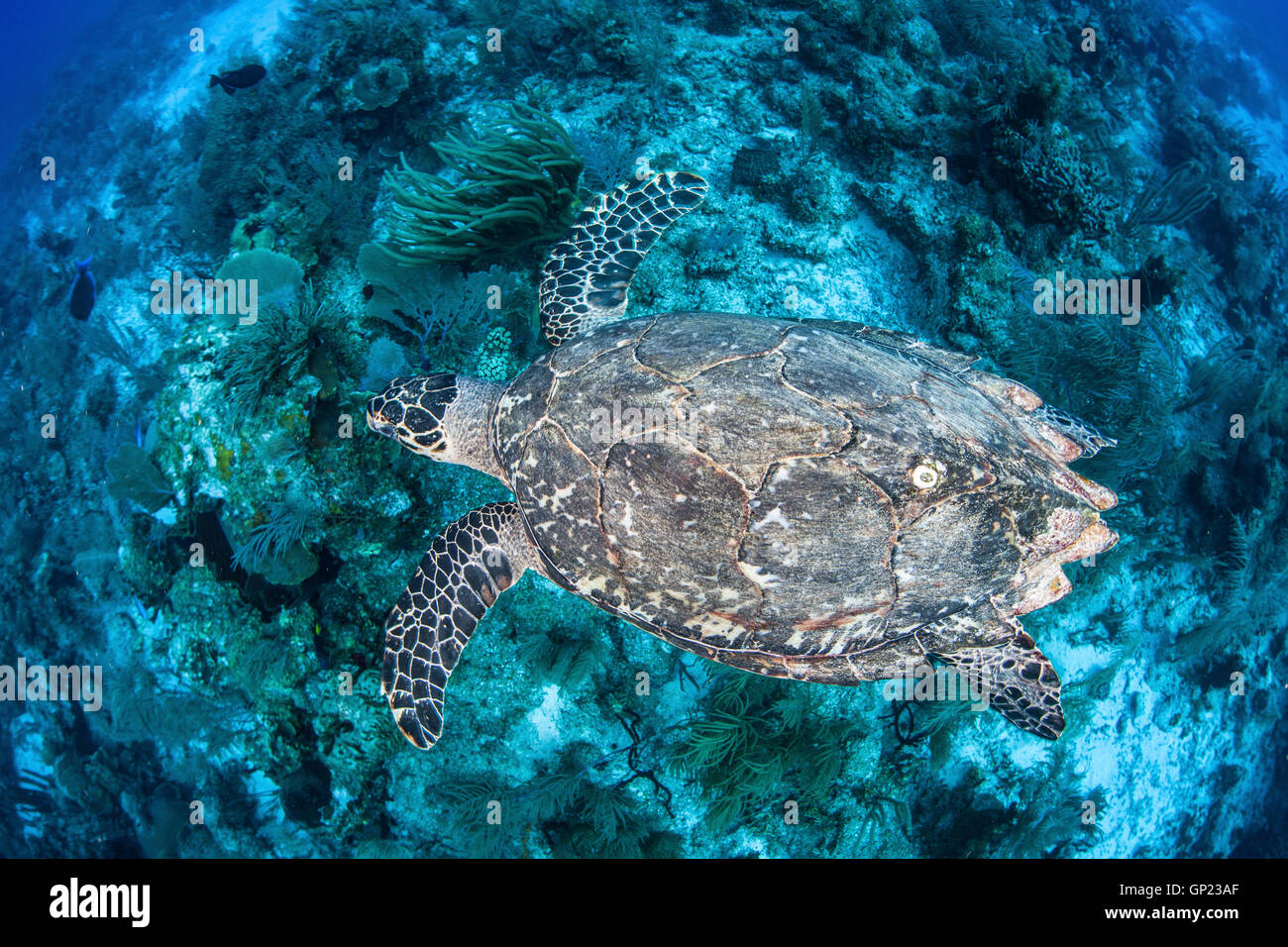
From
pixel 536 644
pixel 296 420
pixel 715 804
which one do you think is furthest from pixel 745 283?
pixel 715 804

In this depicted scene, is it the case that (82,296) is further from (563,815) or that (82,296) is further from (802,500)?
(802,500)

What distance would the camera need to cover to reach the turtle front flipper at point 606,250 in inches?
143

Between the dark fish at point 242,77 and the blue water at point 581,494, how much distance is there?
5 cm

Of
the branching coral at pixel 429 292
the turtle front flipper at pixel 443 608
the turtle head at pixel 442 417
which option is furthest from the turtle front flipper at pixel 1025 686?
the branching coral at pixel 429 292

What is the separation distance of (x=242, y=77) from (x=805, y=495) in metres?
7.74

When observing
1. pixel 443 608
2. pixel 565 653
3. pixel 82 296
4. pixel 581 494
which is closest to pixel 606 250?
pixel 581 494

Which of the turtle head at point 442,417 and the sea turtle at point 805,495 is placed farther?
the turtle head at point 442,417

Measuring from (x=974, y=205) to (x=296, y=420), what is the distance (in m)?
5.70

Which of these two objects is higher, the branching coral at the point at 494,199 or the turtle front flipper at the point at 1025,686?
the branching coral at the point at 494,199

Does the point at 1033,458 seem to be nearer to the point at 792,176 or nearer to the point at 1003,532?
the point at 1003,532

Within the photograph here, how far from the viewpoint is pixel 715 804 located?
3.75m

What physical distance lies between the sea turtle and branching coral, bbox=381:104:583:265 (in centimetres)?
162

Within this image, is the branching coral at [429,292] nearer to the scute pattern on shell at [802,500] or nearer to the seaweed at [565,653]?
the scute pattern on shell at [802,500]
